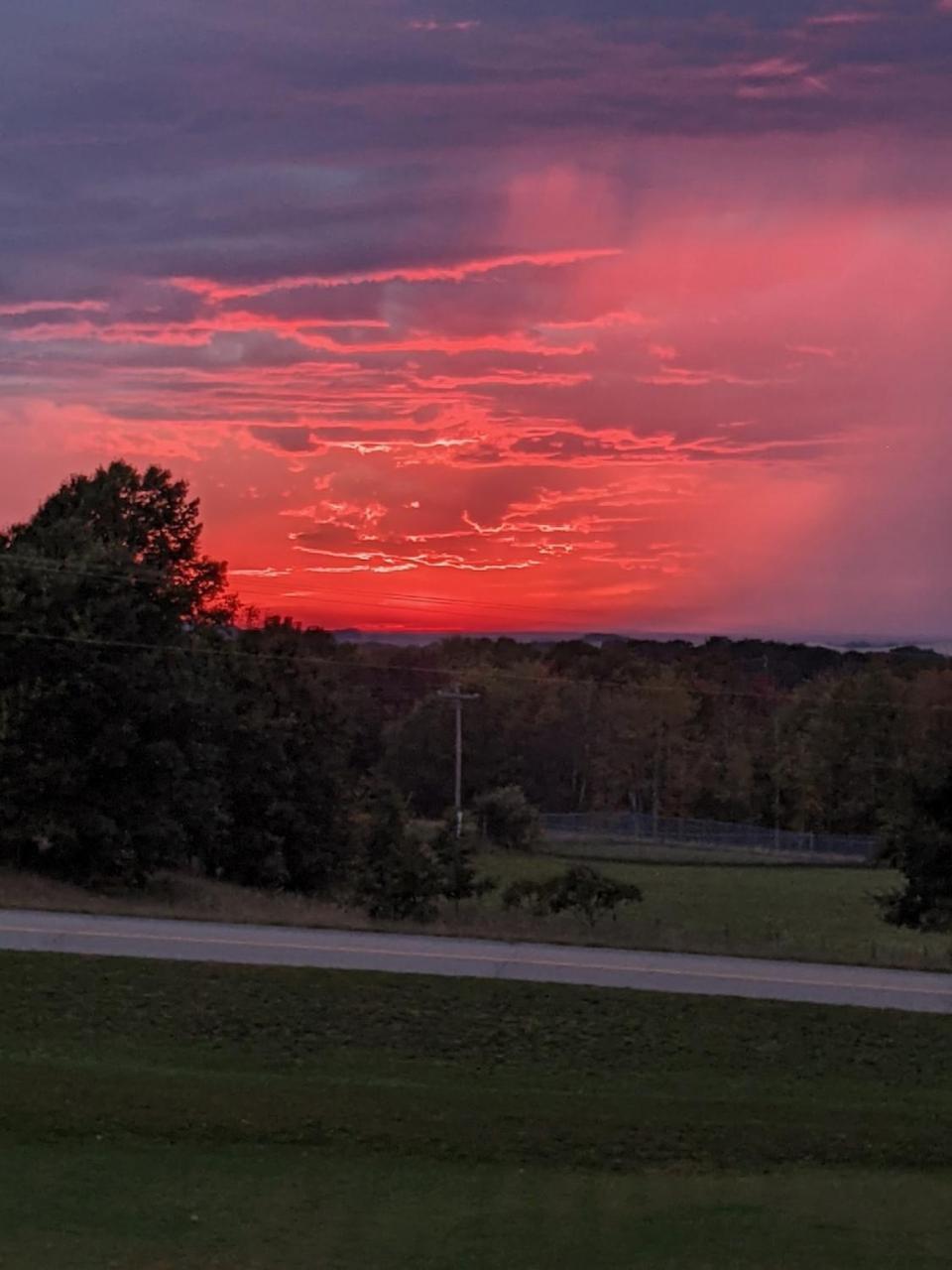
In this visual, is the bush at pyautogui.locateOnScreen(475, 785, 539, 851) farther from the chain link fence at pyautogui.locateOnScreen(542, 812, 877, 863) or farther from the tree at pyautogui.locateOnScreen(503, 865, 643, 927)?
the tree at pyautogui.locateOnScreen(503, 865, 643, 927)

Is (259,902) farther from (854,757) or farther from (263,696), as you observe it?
(854,757)

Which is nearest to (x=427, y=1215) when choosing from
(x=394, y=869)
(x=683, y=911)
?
(x=394, y=869)

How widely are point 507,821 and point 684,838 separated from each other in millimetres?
19097

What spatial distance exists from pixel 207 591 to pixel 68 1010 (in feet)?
87.8

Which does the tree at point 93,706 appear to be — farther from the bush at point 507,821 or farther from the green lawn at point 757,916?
the bush at point 507,821

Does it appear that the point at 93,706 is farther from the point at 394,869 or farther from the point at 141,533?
the point at 394,869

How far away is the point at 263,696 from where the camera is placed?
5234 cm

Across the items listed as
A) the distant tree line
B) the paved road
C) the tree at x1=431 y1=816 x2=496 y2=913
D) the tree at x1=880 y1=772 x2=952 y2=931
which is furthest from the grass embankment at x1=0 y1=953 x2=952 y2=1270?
the tree at x1=880 y1=772 x2=952 y2=931

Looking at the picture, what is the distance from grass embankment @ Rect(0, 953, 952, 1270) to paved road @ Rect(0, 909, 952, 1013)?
1.06 meters

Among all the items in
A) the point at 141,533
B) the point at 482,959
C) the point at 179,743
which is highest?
the point at 141,533

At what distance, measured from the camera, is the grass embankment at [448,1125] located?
10680mm

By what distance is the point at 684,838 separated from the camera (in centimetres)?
9375

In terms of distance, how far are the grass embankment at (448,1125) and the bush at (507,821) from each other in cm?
5877

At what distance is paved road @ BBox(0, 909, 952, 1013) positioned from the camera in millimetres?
20234
